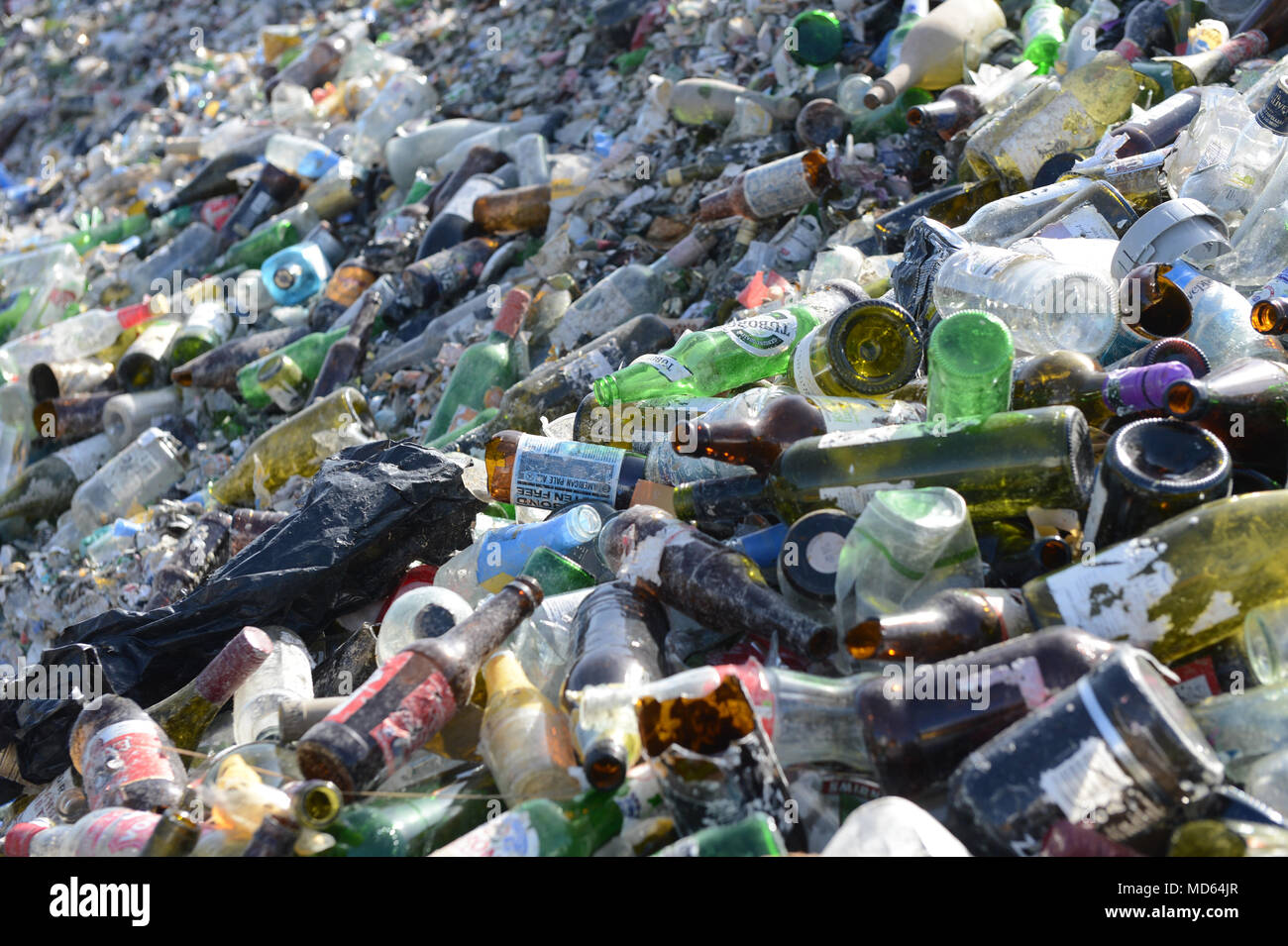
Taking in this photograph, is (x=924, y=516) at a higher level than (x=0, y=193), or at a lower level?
higher

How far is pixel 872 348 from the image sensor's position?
2.33 m

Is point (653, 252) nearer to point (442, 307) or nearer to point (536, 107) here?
point (442, 307)

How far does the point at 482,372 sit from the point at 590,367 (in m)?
0.59

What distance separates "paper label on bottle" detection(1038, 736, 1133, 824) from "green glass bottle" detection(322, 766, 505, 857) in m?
0.84

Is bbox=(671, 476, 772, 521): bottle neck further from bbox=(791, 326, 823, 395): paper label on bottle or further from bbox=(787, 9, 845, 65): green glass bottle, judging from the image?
bbox=(787, 9, 845, 65): green glass bottle

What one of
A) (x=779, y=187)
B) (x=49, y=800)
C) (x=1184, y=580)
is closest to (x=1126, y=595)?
(x=1184, y=580)

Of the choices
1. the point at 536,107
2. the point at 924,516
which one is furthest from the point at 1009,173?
the point at 536,107

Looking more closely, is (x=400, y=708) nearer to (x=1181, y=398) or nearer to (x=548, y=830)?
(x=548, y=830)

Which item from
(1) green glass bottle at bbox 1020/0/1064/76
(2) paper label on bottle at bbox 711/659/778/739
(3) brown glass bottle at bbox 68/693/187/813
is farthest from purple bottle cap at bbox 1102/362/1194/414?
(1) green glass bottle at bbox 1020/0/1064/76

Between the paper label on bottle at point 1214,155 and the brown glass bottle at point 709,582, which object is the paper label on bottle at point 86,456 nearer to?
the brown glass bottle at point 709,582

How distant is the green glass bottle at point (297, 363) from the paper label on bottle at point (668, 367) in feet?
6.89
